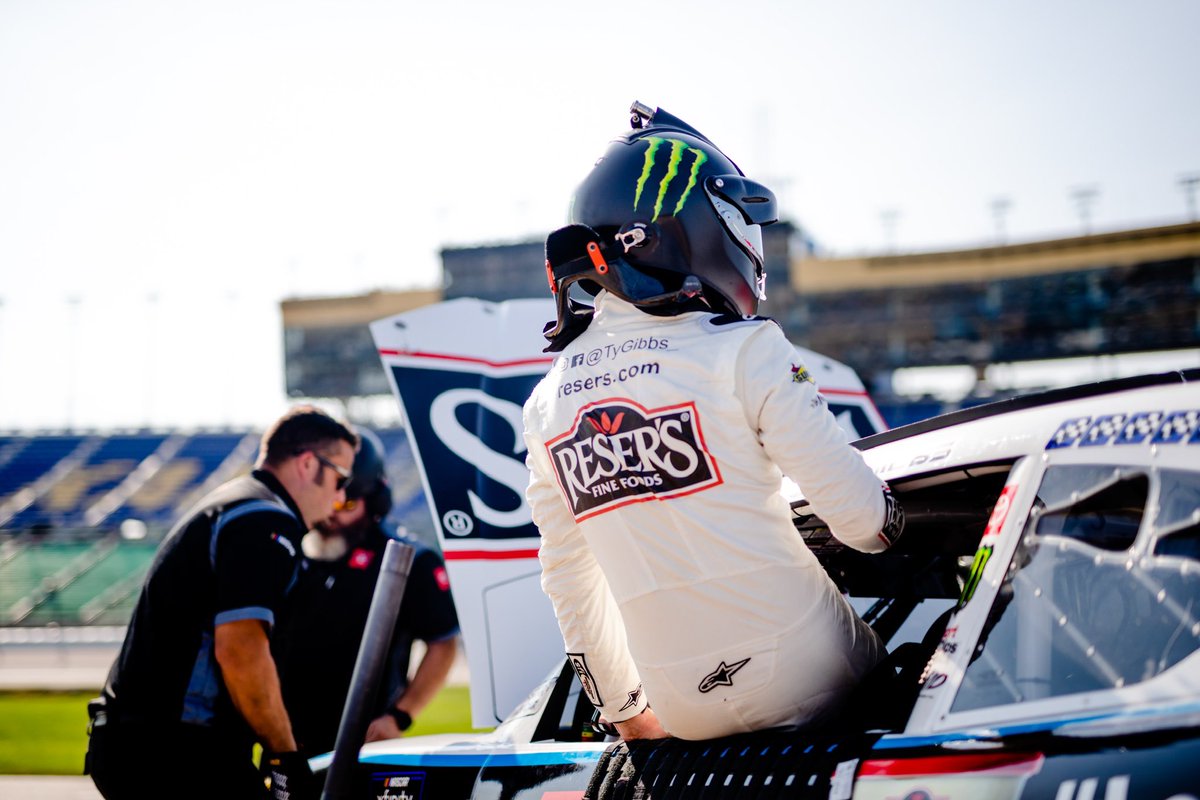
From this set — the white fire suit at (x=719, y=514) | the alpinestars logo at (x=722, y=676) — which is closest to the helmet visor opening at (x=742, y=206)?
the white fire suit at (x=719, y=514)

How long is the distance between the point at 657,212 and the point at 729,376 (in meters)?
0.48

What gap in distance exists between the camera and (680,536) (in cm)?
220

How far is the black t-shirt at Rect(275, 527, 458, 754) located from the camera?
4.99 m

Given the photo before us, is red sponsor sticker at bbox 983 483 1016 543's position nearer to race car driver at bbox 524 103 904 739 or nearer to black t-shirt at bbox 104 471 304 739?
race car driver at bbox 524 103 904 739

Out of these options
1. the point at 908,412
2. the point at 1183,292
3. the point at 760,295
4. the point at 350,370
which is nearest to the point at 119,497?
the point at 350,370

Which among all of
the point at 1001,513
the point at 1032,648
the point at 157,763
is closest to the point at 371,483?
the point at 157,763

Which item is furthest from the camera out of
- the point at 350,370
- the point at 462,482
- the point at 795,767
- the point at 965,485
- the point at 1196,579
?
the point at 350,370

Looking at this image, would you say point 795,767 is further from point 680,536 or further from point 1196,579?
point 1196,579

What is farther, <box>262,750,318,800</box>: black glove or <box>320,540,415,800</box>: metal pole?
<box>262,750,318,800</box>: black glove

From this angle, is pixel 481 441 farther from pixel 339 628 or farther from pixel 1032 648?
pixel 1032 648

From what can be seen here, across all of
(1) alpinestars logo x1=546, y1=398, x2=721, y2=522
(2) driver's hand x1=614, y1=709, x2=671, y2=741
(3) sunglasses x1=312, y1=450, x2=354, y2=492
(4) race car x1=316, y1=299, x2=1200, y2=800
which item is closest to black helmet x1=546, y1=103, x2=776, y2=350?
(1) alpinestars logo x1=546, y1=398, x2=721, y2=522

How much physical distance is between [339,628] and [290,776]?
1.85 metres

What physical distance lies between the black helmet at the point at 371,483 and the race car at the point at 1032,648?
3203mm

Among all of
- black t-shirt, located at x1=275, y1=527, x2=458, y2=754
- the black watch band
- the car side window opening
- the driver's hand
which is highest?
the car side window opening
